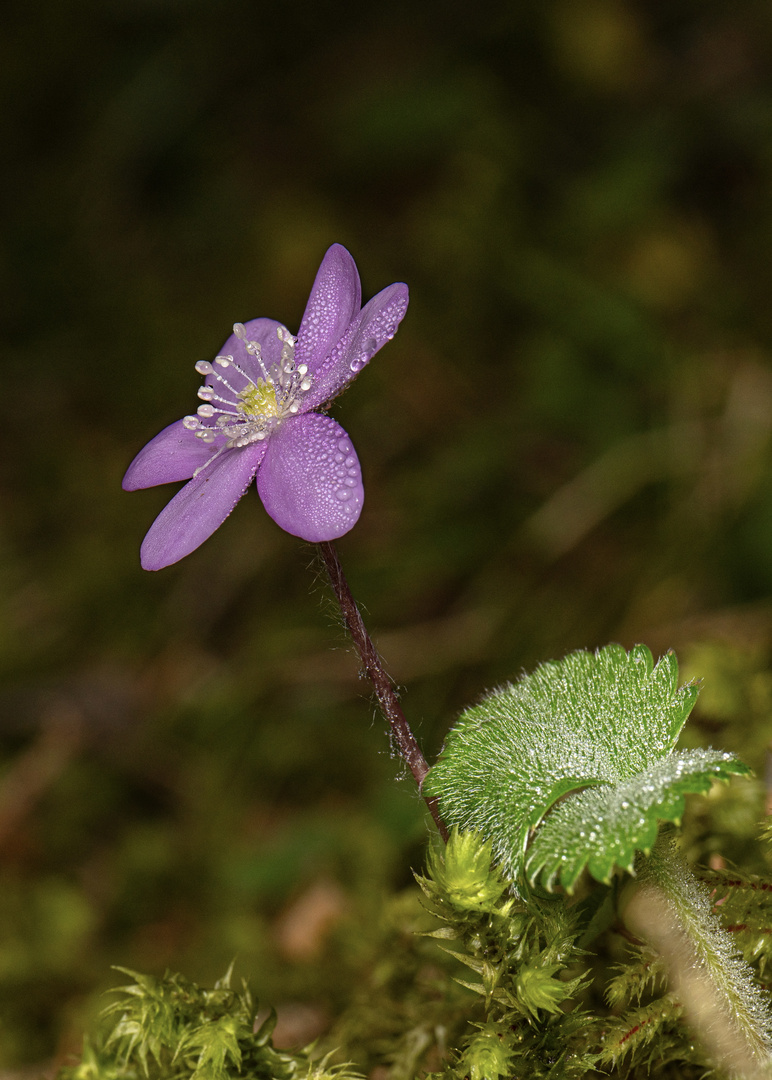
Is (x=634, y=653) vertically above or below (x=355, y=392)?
below

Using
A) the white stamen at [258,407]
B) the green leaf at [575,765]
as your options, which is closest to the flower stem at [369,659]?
the green leaf at [575,765]

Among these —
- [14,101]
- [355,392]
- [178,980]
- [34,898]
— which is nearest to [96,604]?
[34,898]

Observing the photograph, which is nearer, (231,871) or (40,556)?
(231,871)

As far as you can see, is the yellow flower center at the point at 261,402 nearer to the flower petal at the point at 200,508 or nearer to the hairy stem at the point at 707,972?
the flower petal at the point at 200,508

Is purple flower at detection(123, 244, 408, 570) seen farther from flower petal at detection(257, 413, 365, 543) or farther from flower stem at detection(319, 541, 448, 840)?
flower stem at detection(319, 541, 448, 840)

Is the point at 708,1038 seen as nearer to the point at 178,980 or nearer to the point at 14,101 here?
the point at 178,980

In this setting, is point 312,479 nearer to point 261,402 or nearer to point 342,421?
point 261,402
